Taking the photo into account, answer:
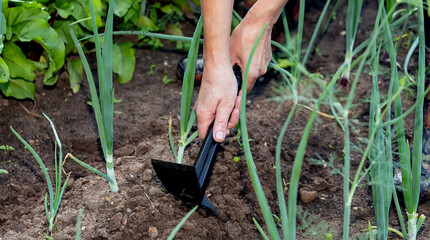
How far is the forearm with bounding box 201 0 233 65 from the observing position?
142 cm

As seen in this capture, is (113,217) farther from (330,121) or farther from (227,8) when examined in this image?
(330,121)

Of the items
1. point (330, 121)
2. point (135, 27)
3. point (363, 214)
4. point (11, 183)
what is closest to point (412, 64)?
point (330, 121)

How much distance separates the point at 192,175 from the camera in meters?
1.45

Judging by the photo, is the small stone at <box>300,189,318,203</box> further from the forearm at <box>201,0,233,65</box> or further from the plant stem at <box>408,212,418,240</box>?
the forearm at <box>201,0,233,65</box>

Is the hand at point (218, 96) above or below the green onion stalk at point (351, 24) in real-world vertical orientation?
below

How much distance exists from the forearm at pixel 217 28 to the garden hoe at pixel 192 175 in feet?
0.63

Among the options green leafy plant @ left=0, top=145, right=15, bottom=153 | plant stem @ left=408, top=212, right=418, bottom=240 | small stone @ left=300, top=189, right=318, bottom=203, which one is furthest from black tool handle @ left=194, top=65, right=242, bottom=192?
green leafy plant @ left=0, top=145, right=15, bottom=153

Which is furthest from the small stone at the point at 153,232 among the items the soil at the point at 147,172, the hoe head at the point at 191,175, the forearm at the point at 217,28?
the forearm at the point at 217,28

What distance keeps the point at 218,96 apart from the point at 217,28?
0.19m

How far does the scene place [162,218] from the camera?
1611 millimetres

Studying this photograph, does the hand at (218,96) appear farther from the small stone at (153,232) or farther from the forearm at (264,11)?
the small stone at (153,232)

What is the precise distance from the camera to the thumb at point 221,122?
1489 mm

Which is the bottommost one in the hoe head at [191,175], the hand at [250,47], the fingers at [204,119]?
the hoe head at [191,175]

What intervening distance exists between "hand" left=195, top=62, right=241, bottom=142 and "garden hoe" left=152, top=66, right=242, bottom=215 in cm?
5
